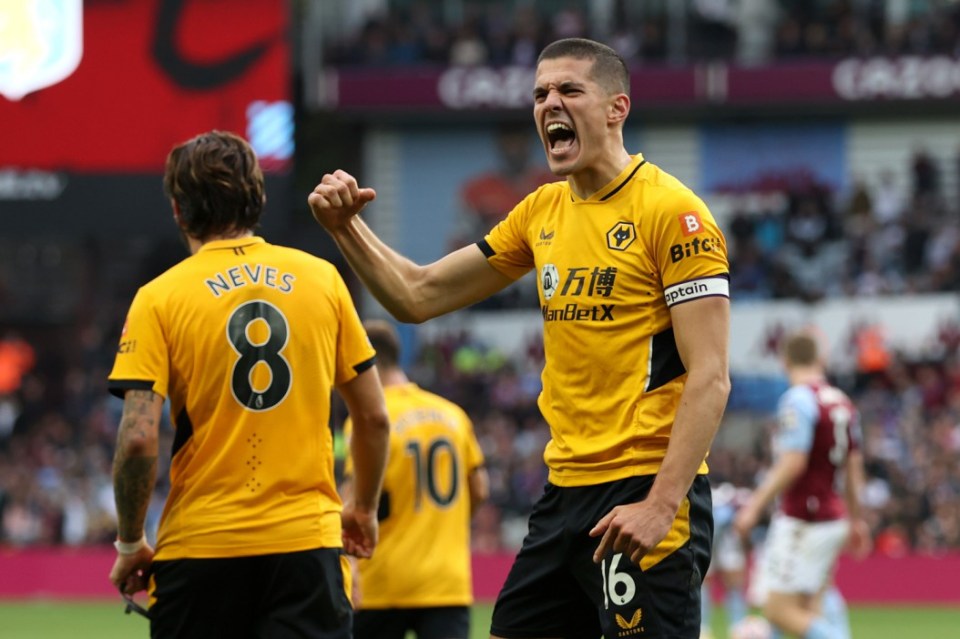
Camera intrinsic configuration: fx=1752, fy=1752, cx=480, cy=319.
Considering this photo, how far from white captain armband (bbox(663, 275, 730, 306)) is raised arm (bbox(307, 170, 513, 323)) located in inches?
32.9

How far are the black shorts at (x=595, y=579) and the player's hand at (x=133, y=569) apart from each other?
1.10m

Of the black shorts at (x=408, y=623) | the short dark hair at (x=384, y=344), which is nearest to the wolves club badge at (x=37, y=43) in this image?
the short dark hair at (x=384, y=344)

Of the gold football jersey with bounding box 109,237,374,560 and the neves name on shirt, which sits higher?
the neves name on shirt

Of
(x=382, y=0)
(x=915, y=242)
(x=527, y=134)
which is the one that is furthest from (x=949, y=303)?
(x=382, y=0)

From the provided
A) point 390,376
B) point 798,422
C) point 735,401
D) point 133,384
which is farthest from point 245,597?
point 735,401

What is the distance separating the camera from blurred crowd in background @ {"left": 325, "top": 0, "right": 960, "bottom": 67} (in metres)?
28.0

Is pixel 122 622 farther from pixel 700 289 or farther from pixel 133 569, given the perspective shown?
pixel 700 289

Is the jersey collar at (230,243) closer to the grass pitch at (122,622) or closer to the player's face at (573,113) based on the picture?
the player's face at (573,113)

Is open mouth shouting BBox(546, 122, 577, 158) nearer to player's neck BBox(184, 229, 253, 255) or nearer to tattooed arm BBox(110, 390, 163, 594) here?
player's neck BBox(184, 229, 253, 255)

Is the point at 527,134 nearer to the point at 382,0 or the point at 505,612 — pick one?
the point at 382,0

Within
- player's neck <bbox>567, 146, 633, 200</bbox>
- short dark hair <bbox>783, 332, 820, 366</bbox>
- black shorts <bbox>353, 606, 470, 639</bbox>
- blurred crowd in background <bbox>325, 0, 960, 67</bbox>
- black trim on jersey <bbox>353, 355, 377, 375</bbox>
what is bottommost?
black shorts <bbox>353, 606, 470, 639</bbox>

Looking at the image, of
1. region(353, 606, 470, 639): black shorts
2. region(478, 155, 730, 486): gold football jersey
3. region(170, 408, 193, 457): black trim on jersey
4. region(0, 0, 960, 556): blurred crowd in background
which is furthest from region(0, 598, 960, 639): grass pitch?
region(478, 155, 730, 486): gold football jersey

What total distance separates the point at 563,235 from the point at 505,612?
1.18 metres

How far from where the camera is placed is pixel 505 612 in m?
5.42
